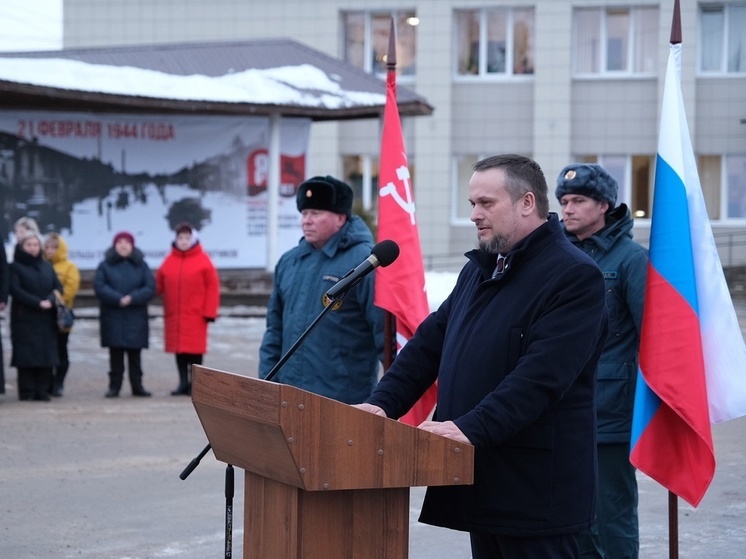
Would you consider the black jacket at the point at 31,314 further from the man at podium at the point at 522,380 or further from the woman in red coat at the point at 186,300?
the man at podium at the point at 522,380

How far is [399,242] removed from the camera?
260 inches

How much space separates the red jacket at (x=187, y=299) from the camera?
42.0ft

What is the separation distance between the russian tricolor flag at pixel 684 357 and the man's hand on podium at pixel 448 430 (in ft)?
5.32

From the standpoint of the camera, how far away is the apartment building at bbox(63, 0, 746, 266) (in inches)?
1129

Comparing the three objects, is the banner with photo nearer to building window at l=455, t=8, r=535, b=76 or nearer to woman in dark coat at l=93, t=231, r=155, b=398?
woman in dark coat at l=93, t=231, r=155, b=398

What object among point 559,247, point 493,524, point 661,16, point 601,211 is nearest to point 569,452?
point 493,524

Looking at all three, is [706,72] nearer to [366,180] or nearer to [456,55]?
[456,55]

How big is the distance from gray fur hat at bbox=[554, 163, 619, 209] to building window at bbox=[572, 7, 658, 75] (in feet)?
80.3

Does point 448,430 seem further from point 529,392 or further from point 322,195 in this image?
point 322,195

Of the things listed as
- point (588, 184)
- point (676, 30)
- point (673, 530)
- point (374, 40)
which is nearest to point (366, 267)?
point (588, 184)

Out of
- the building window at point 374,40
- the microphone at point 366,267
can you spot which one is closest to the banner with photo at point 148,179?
the building window at point 374,40

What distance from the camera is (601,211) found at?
5.43 meters

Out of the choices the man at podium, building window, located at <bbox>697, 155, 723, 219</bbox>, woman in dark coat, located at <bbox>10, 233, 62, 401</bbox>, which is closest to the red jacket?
woman in dark coat, located at <bbox>10, 233, 62, 401</bbox>

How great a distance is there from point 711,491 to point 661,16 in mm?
22230
